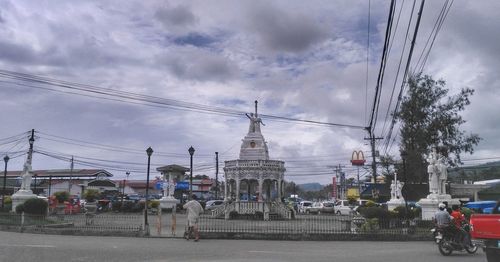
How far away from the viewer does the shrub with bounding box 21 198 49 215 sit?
28.6 m

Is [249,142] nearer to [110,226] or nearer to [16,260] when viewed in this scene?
[110,226]

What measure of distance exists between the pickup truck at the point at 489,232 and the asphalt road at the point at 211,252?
9.58ft

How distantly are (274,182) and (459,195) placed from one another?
3729 centimetres

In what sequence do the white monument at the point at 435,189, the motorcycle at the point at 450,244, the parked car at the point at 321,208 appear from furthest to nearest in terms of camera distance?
the parked car at the point at 321,208 < the white monument at the point at 435,189 < the motorcycle at the point at 450,244

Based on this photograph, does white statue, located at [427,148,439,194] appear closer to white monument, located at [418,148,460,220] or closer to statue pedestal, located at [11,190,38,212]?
white monument, located at [418,148,460,220]

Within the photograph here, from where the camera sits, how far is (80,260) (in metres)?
13.2

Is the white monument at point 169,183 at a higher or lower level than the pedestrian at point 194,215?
higher

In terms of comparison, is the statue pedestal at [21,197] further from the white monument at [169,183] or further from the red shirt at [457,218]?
the red shirt at [457,218]

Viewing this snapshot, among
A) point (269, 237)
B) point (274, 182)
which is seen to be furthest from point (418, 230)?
point (274, 182)

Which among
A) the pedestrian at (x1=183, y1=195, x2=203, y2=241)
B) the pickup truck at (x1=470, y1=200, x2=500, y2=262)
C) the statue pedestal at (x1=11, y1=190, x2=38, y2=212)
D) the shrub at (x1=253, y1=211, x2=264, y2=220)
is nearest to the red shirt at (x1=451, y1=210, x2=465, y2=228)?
the pickup truck at (x1=470, y1=200, x2=500, y2=262)

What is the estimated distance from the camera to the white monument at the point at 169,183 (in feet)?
166

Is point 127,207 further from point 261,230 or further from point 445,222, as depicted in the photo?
point 445,222

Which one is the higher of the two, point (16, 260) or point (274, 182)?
point (274, 182)

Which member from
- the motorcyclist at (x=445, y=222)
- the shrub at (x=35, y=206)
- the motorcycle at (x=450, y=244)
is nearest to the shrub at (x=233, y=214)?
the shrub at (x=35, y=206)
